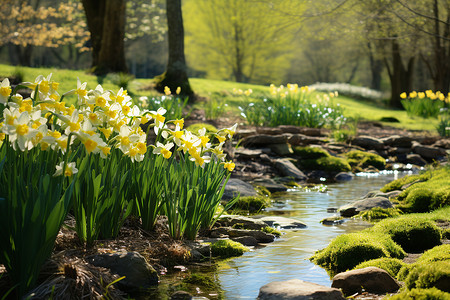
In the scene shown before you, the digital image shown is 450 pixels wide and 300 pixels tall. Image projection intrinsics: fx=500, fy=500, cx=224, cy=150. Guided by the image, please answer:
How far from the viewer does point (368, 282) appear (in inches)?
142

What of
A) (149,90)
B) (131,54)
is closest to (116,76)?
(149,90)

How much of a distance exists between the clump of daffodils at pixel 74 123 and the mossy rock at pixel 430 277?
1.85 meters

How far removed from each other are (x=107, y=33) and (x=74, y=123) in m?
14.6

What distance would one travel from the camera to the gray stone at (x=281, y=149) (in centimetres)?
1143

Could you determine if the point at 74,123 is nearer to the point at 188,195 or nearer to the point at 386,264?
the point at 188,195

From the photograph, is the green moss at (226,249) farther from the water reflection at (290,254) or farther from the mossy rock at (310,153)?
the mossy rock at (310,153)

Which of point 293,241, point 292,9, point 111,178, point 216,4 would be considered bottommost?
point 293,241

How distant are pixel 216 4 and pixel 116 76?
1917cm

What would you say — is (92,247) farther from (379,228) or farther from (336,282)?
(379,228)

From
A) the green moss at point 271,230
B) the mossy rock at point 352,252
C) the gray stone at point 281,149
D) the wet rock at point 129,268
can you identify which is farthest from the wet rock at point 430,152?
the wet rock at point 129,268

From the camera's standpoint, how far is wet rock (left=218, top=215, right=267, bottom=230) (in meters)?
5.65

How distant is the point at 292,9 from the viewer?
850 centimetres

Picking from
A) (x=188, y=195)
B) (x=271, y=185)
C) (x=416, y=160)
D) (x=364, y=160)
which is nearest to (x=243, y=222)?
(x=188, y=195)

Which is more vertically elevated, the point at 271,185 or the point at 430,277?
the point at 430,277
